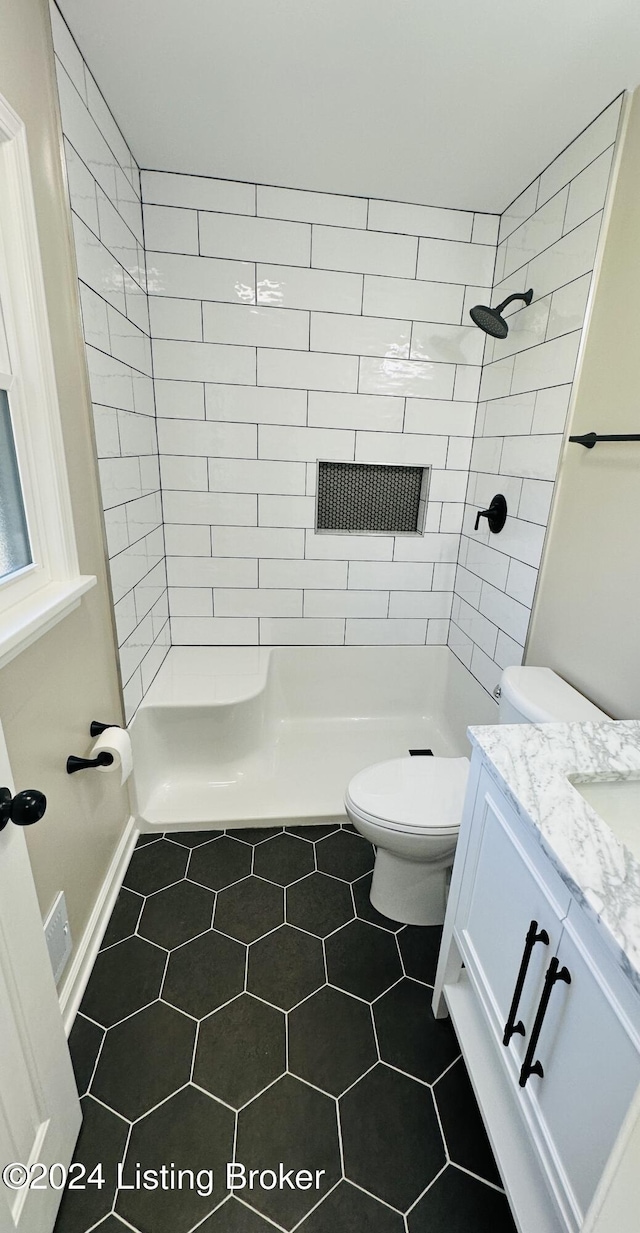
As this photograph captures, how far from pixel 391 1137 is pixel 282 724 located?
1611mm

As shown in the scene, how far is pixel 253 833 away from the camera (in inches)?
75.2

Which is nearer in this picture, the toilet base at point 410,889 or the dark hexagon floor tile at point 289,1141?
the dark hexagon floor tile at point 289,1141

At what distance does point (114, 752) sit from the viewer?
4.54 feet

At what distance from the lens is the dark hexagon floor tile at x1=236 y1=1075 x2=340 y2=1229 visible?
0.99 metres

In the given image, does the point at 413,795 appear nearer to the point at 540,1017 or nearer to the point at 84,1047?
the point at 540,1017

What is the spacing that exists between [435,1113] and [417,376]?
2.39 meters

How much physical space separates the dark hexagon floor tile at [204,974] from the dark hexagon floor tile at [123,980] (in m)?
0.04

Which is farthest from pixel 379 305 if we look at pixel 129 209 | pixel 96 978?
pixel 96 978

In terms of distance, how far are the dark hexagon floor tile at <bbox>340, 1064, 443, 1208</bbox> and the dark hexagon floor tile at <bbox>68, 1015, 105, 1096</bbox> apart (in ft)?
1.94

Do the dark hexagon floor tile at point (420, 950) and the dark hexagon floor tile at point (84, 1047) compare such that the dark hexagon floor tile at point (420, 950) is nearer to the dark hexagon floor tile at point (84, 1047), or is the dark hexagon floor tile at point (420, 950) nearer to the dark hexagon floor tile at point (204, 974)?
the dark hexagon floor tile at point (204, 974)

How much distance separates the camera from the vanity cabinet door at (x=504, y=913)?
807mm

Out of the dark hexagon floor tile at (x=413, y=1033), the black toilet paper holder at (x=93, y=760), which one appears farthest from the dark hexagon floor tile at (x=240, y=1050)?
the black toilet paper holder at (x=93, y=760)

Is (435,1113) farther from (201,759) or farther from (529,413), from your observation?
(529,413)

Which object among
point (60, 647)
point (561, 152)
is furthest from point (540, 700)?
point (561, 152)
